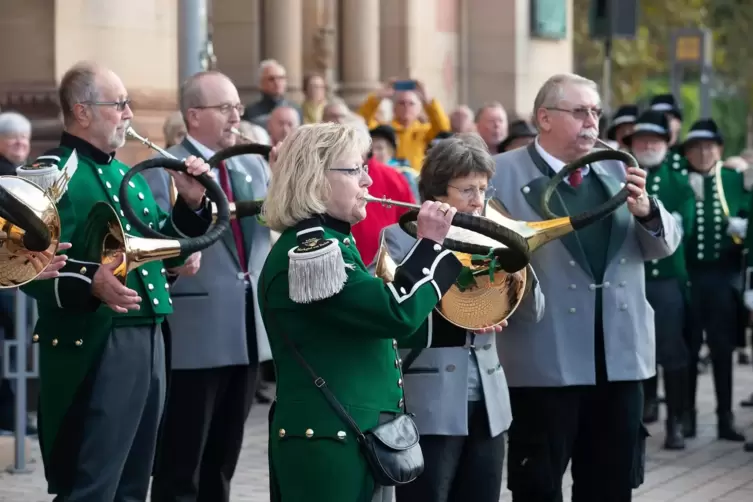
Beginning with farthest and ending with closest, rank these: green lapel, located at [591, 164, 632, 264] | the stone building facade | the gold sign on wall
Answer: the gold sign on wall < the stone building facade < green lapel, located at [591, 164, 632, 264]

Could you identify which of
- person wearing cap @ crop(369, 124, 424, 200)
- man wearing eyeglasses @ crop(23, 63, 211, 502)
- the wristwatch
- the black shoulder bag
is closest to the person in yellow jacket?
person wearing cap @ crop(369, 124, 424, 200)

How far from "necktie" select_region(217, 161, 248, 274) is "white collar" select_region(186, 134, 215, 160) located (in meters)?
0.08

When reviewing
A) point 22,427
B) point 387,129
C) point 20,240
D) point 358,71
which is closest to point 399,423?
point 20,240

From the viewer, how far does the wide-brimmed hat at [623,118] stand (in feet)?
40.4

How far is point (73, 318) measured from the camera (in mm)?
6098

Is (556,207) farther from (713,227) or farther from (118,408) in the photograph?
(713,227)

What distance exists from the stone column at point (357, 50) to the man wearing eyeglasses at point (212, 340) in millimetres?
10245

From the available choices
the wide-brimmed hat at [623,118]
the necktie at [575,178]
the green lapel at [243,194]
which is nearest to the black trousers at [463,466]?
the necktie at [575,178]

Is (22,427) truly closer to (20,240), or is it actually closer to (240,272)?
(240,272)

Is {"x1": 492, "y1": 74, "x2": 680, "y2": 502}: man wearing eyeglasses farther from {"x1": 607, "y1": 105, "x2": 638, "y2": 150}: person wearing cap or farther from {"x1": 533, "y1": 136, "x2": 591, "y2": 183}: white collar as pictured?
{"x1": 607, "y1": 105, "x2": 638, "y2": 150}: person wearing cap

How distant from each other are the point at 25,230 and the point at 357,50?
1219 cm

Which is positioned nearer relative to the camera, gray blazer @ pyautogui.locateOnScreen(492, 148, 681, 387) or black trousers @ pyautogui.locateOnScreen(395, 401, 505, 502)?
black trousers @ pyautogui.locateOnScreen(395, 401, 505, 502)

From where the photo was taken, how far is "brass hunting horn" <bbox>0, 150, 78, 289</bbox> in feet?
18.3

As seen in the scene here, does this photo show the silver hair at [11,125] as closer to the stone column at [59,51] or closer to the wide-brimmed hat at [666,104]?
the stone column at [59,51]
